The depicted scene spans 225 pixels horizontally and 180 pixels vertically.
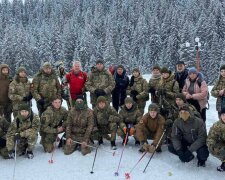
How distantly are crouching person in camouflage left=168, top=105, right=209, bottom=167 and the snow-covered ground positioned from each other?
294mm

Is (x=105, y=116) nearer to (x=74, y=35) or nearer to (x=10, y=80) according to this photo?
(x=10, y=80)

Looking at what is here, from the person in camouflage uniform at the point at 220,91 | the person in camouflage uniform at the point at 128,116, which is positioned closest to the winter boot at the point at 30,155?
the person in camouflage uniform at the point at 128,116

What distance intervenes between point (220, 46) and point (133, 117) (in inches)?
1991

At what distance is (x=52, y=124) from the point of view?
28.1 feet

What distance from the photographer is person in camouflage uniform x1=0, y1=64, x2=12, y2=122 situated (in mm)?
9039

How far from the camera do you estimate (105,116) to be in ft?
28.6

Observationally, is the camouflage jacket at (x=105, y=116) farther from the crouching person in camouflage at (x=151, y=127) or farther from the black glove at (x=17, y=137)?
the black glove at (x=17, y=137)

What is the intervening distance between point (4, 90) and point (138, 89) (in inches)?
138

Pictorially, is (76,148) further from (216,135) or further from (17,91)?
(216,135)

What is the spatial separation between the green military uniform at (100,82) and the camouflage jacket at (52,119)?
45.2 inches

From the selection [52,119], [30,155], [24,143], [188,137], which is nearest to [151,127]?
[188,137]

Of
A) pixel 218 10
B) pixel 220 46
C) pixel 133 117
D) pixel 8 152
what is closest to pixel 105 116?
pixel 133 117

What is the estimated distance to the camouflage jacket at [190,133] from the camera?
742 centimetres

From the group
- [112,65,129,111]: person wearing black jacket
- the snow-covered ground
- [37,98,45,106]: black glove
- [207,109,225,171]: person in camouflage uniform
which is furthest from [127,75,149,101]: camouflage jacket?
[207,109,225,171]: person in camouflage uniform
